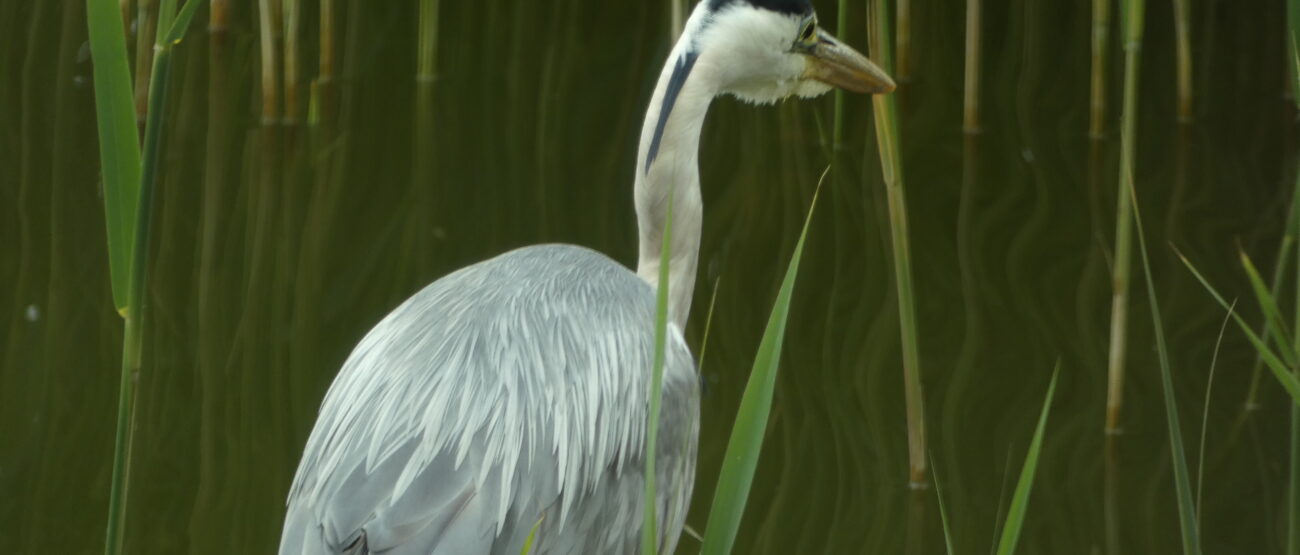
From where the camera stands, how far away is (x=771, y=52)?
303 centimetres

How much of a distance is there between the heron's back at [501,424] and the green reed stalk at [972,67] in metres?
2.46

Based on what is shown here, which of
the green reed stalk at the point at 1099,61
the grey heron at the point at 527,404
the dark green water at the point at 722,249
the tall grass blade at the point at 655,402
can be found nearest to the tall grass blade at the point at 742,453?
the tall grass blade at the point at 655,402

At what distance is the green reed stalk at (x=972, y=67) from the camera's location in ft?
15.6

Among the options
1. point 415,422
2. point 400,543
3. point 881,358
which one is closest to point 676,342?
point 415,422

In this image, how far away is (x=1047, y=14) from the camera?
641 cm

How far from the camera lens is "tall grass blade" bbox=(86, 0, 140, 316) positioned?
143 cm

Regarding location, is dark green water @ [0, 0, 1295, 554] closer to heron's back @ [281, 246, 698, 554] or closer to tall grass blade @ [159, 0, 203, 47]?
heron's back @ [281, 246, 698, 554]

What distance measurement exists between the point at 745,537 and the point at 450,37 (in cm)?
328

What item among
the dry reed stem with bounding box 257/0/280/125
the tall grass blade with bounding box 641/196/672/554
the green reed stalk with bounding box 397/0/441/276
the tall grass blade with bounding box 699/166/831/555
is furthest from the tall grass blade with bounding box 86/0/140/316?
the dry reed stem with bounding box 257/0/280/125

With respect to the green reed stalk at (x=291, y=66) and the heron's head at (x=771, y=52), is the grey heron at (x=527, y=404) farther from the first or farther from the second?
the green reed stalk at (x=291, y=66)

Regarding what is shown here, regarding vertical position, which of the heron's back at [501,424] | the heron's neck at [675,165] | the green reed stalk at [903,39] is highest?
the green reed stalk at [903,39]

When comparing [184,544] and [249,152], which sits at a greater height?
[249,152]

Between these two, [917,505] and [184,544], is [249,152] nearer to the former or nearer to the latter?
[184,544]

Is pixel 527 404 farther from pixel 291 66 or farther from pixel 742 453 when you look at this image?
pixel 291 66
